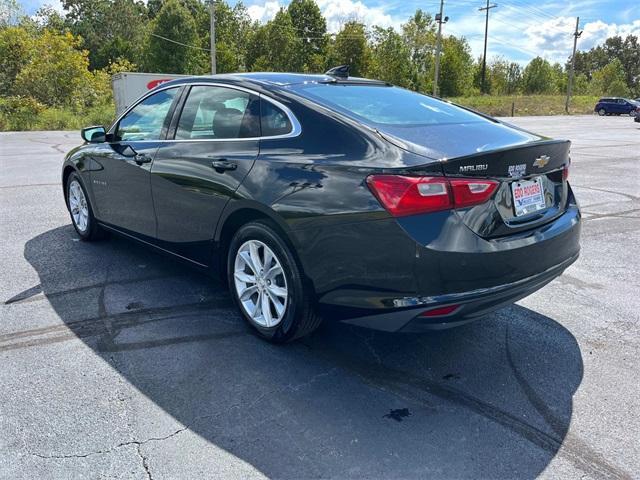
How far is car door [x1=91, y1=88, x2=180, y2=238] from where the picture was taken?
4234mm

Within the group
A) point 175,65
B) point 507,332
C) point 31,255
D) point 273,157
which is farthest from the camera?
point 175,65

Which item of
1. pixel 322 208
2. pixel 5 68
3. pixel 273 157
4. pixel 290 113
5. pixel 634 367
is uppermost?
pixel 5 68

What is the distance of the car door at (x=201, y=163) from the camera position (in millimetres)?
3434

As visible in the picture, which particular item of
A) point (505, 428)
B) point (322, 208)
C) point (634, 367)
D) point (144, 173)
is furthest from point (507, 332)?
point (144, 173)

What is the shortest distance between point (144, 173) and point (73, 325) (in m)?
1.29

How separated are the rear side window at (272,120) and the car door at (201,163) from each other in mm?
51

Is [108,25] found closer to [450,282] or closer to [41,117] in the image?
[41,117]

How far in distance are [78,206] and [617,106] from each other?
181 ft

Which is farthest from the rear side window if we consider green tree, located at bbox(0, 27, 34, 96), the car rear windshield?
green tree, located at bbox(0, 27, 34, 96)

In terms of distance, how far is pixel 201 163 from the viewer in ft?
11.9

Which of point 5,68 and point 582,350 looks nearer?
point 582,350

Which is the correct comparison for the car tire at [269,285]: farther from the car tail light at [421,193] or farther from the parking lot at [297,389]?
the car tail light at [421,193]

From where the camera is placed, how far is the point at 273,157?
316cm

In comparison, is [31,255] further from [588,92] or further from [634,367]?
[588,92]
